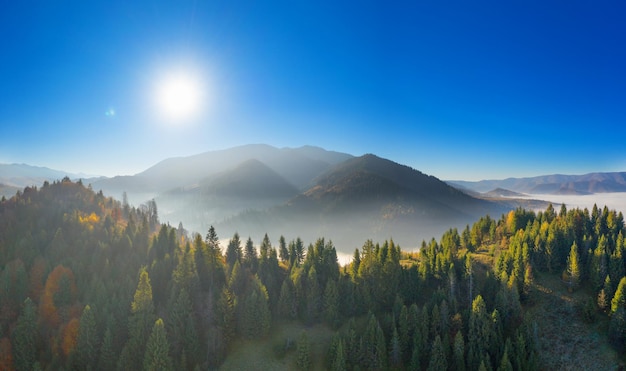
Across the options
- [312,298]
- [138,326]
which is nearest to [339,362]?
[312,298]

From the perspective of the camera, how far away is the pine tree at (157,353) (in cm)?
6948

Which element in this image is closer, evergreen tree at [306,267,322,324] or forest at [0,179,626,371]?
forest at [0,179,626,371]

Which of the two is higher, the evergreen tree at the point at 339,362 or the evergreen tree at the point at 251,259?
the evergreen tree at the point at 251,259

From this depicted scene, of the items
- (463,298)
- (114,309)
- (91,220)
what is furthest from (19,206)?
(463,298)

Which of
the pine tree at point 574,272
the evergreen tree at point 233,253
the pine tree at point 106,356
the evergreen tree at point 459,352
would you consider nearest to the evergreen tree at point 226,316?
the pine tree at point 106,356

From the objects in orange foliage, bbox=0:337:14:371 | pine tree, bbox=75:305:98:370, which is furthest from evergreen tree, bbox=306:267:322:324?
orange foliage, bbox=0:337:14:371

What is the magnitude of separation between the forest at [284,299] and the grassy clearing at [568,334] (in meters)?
1.97

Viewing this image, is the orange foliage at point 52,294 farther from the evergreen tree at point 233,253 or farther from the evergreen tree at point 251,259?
the evergreen tree at point 251,259

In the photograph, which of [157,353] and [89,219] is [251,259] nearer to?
[157,353]

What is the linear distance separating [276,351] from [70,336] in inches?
2050

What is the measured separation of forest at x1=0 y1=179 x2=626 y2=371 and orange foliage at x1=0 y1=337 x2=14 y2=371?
0.24m

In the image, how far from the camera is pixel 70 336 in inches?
3049

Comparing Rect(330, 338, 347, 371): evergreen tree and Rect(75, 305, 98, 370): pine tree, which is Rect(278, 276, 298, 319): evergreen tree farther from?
Rect(75, 305, 98, 370): pine tree

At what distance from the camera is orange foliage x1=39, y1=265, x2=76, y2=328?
276 ft
